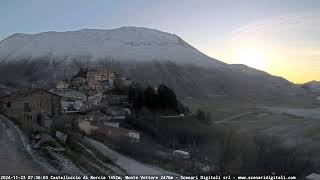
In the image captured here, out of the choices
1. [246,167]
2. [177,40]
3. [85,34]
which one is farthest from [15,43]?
[246,167]

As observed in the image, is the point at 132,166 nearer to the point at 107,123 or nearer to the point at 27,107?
the point at 27,107

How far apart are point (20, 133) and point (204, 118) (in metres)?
31.1

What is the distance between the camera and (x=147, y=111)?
42.0 m

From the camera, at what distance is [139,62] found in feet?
459

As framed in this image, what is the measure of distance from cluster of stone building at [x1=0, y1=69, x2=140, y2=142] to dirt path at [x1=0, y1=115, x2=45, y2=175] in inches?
104

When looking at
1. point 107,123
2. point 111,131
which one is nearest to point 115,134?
point 111,131

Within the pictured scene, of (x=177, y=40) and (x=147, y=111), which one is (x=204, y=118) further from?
(x=177, y=40)

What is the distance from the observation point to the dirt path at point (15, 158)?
11934 mm

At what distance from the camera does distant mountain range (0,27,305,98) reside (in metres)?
117

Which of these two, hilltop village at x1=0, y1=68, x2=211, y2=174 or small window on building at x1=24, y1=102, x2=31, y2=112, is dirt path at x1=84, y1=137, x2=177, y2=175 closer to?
hilltop village at x1=0, y1=68, x2=211, y2=174

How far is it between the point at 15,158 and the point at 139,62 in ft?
417

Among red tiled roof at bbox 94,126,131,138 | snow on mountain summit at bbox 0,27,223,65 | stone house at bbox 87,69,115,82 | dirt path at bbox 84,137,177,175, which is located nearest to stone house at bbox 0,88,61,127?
red tiled roof at bbox 94,126,131,138

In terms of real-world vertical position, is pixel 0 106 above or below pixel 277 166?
above

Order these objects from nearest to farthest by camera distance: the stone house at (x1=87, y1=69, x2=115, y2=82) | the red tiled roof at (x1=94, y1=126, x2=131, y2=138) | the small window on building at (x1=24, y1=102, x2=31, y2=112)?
the small window on building at (x1=24, y1=102, x2=31, y2=112), the red tiled roof at (x1=94, y1=126, x2=131, y2=138), the stone house at (x1=87, y1=69, x2=115, y2=82)
